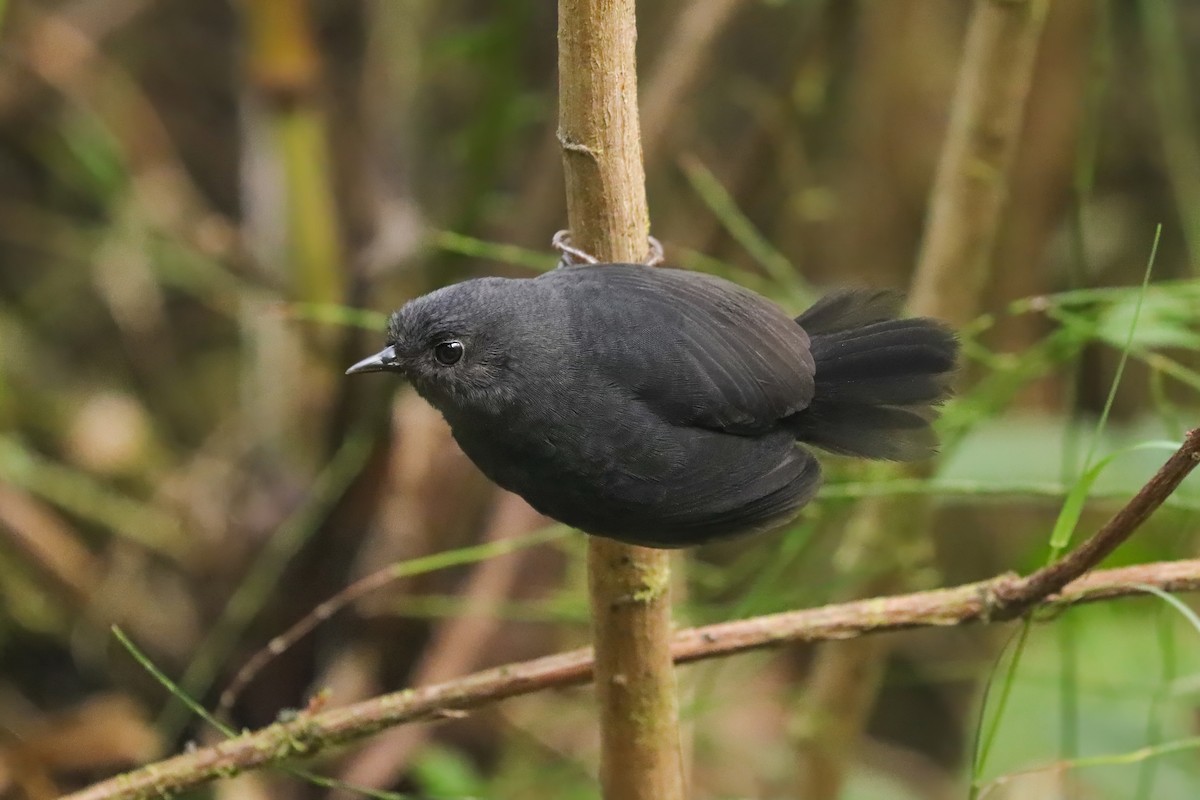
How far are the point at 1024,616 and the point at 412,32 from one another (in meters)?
2.75

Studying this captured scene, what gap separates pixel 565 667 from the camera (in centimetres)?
→ 130

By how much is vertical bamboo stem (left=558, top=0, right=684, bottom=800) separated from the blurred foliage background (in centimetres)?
37

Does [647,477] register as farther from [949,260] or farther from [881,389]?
[949,260]

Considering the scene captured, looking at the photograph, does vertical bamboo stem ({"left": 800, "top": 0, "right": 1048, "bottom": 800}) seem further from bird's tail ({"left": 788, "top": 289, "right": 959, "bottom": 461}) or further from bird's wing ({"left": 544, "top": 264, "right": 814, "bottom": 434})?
bird's wing ({"left": 544, "top": 264, "right": 814, "bottom": 434})

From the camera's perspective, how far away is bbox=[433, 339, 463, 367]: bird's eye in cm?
134

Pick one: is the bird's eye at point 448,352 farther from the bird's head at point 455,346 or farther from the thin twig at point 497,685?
the thin twig at point 497,685

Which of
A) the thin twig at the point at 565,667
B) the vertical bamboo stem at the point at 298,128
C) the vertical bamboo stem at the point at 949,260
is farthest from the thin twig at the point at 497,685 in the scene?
the vertical bamboo stem at the point at 298,128

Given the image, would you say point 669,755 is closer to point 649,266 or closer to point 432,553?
point 649,266

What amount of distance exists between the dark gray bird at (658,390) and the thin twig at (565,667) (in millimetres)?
124

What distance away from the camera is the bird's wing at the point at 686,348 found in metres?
1.29

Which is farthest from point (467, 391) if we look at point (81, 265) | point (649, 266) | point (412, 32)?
point (81, 265)

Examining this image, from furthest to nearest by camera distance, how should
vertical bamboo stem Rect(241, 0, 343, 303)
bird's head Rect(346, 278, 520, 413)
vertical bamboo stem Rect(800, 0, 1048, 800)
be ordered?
vertical bamboo stem Rect(241, 0, 343, 303)
vertical bamboo stem Rect(800, 0, 1048, 800)
bird's head Rect(346, 278, 520, 413)

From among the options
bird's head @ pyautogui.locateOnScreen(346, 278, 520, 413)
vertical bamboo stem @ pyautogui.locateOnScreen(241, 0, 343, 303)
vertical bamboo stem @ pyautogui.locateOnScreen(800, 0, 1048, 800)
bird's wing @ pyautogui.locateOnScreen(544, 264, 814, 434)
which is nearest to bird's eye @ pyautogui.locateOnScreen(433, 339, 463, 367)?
Answer: bird's head @ pyautogui.locateOnScreen(346, 278, 520, 413)

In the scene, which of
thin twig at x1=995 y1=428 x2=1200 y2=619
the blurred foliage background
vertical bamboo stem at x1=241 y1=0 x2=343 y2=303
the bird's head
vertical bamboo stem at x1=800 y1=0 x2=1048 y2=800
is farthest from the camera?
vertical bamboo stem at x1=241 y1=0 x2=343 y2=303
